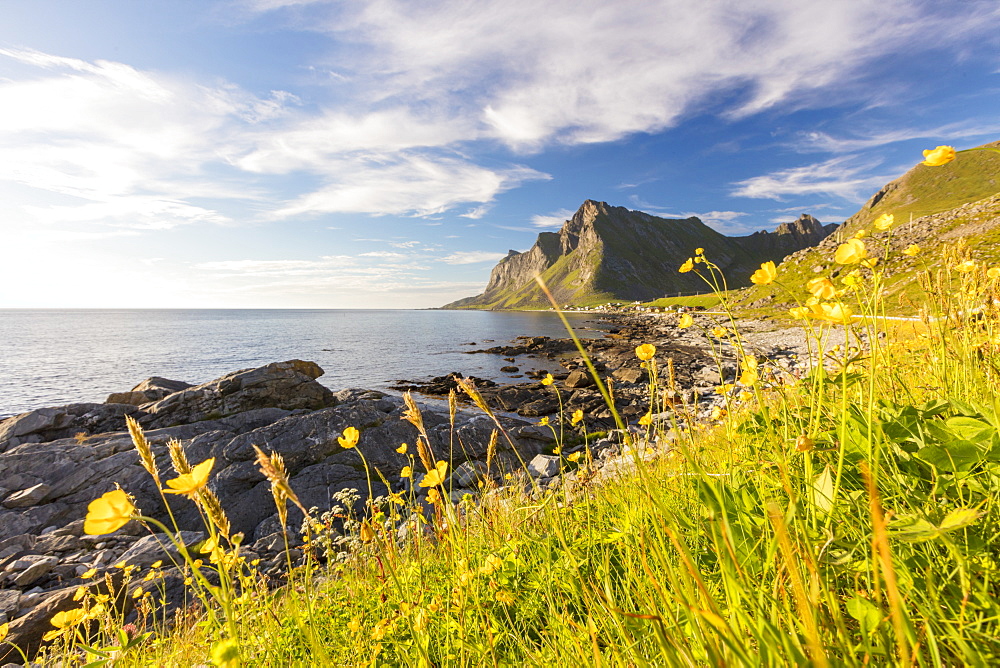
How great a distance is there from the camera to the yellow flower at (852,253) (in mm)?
1596

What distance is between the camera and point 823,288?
1690 millimetres

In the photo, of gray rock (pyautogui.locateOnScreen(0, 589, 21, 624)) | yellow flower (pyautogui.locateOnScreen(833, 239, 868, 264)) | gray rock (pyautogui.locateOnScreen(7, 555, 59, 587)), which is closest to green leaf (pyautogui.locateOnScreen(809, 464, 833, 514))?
yellow flower (pyautogui.locateOnScreen(833, 239, 868, 264))

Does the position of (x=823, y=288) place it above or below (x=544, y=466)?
above

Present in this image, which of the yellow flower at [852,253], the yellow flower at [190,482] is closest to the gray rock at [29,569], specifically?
the yellow flower at [190,482]

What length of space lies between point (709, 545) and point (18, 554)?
12.5 metres

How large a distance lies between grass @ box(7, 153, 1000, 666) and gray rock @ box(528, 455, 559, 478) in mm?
7606

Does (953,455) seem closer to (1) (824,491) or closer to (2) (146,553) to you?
(1) (824,491)

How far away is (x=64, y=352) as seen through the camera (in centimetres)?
5444

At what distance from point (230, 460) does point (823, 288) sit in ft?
43.4

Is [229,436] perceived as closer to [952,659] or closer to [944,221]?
[952,659]

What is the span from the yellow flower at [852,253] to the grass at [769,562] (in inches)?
3.5

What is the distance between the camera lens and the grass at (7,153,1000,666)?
0.98m

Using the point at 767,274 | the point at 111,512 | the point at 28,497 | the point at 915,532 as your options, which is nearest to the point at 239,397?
the point at 28,497

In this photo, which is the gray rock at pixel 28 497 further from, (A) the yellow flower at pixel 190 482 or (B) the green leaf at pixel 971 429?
(B) the green leaf at pixel 971 429
